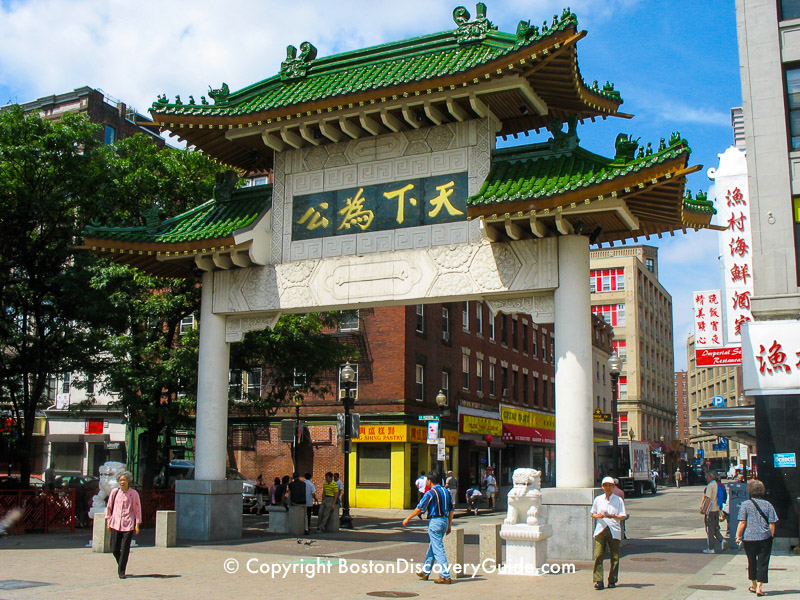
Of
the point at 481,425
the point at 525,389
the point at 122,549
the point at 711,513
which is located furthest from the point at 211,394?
the point at 525,389

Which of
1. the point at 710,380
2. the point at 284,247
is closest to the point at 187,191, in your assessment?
the point at 284,247

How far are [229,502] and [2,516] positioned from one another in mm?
6308

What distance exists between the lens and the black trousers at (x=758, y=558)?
11.5 metres

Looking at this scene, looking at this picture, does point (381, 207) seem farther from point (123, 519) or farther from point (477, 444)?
point (477, 444)

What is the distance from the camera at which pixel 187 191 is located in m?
25.6

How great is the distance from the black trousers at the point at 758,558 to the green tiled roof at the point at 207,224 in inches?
496

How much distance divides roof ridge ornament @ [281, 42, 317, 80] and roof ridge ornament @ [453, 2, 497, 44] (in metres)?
4.10

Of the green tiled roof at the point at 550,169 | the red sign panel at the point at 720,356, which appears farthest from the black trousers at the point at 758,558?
the red sign panel at the point at 720,356

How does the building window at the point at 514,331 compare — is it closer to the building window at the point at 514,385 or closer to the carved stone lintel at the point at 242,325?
the building window at the point at 514,385

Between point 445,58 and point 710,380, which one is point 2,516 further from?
point 710,380

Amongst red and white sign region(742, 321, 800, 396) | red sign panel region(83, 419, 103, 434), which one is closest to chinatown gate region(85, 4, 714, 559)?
red and white sign region(742, 321, 800, 396)

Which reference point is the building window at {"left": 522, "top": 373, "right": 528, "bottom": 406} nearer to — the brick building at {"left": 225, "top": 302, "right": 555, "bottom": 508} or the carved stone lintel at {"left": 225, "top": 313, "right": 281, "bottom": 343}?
the brick building at {"left": 225, "top": 302, "right": 555, "bottom": 508}

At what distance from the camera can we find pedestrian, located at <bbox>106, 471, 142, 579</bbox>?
43.1 feet

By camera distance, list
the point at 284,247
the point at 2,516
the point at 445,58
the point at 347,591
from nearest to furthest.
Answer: the point at 347,591 → the point at 445,58 → the point at 284,247 → the point at 2,516
